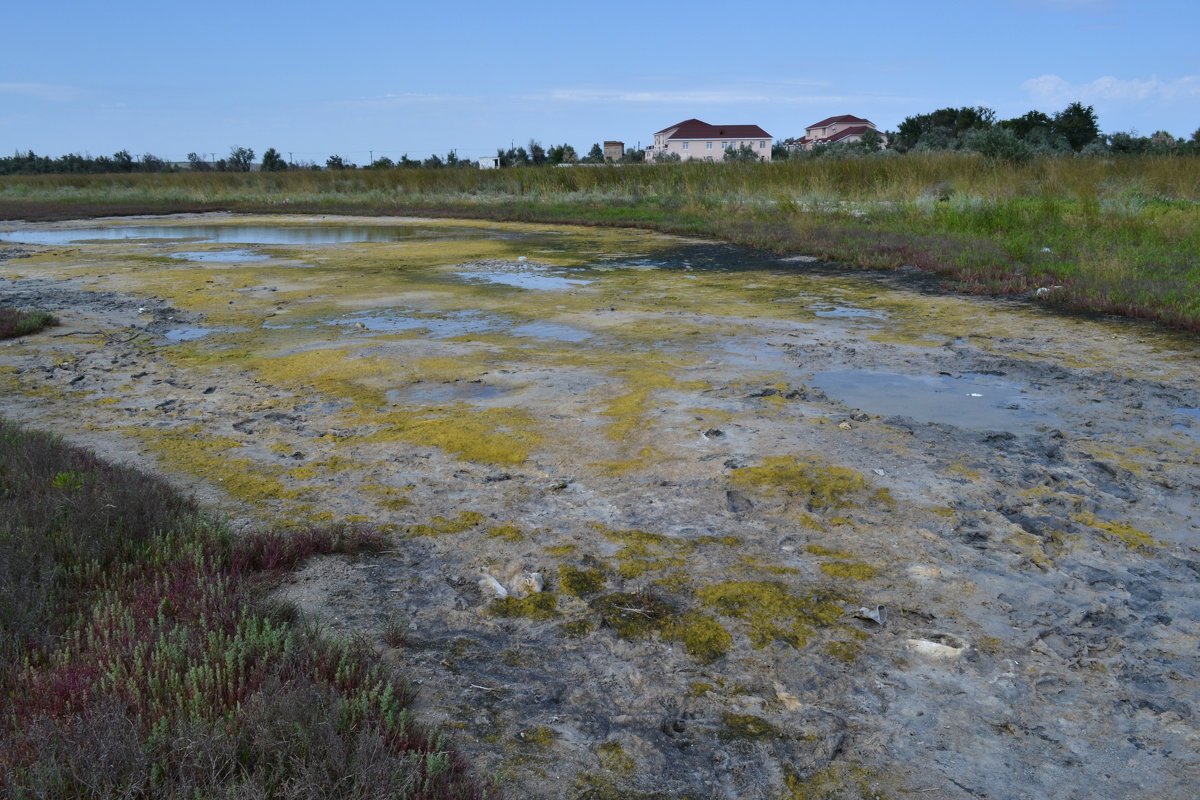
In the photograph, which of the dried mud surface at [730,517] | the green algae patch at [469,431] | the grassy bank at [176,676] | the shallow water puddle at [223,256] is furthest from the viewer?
the shallow water puddle at [223,256]

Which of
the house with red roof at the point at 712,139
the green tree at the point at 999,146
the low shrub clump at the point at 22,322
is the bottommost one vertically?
the low shrub clump at the point at 22,322

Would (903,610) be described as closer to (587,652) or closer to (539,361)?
(587,652)

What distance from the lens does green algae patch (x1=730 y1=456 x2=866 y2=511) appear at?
14.3 ft

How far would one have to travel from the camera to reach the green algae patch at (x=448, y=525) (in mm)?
4043

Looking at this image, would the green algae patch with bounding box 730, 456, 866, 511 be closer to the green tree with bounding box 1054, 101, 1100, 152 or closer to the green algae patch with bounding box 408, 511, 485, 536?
→ the green algae patch with bounding box 408, 511, 485, 536

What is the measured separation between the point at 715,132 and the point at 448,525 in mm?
95468

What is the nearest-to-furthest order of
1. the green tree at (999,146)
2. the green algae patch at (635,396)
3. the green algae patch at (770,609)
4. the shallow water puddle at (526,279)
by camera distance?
the green algae patch at (770,609), the green algae patch at (635,396), the shallow water puddle at (526,279), the green tree at (999,146)

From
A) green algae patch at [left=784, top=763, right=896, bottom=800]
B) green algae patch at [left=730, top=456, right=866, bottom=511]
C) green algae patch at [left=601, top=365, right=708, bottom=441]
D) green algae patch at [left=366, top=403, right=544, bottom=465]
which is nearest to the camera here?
green algae patch at [left=784, top=763, right=896, bottom=800]

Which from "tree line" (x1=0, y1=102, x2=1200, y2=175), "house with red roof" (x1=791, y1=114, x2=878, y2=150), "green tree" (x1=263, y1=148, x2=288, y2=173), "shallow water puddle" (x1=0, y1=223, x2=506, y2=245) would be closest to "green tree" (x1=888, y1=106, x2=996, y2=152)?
"tree line" (x1=0, y1=102, x2=1200, y2=175)

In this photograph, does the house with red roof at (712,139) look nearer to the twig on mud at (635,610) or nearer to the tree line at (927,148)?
the tree line at (927,148)

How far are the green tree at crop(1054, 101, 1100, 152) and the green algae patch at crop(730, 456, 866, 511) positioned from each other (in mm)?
35828

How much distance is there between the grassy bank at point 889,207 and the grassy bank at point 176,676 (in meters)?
8.68

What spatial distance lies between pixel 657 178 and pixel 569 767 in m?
25.8

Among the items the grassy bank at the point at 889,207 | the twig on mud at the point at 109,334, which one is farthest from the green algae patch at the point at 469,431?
the grassy bank at the point at 889,207
